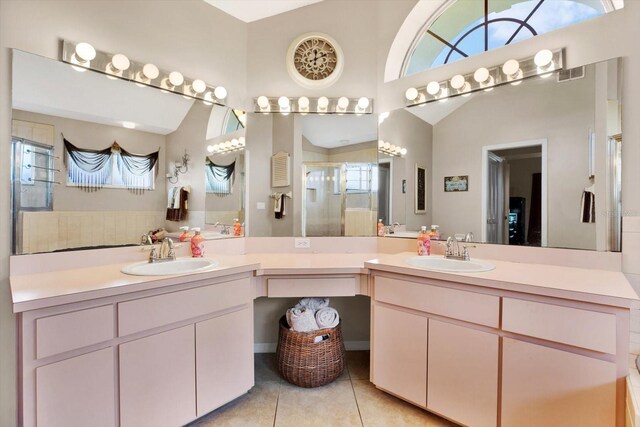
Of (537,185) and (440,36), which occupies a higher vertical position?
(440,36)

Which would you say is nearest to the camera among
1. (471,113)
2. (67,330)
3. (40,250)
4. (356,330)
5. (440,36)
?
(67,330)

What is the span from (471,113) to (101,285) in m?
2.35

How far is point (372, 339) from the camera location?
6.26ft

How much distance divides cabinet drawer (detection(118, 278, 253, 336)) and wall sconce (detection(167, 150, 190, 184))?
87 cm

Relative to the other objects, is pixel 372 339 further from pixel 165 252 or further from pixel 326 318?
pixel 165 252

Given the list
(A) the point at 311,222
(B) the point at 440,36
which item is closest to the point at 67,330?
(A) the point at 311,222

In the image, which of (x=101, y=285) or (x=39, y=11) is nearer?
(x=101, y=285)

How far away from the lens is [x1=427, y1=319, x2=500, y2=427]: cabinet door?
4.79ft

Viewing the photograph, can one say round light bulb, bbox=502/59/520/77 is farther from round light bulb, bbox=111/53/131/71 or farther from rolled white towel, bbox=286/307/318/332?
round light bulb, bbox=111/53/131/71

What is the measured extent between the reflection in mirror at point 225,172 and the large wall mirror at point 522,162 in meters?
1.18

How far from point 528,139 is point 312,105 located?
152 centimetres

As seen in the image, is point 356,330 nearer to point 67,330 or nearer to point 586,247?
point 586,247

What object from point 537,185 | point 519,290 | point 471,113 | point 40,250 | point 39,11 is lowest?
point 519,290

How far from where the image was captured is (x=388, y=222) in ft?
7.90
